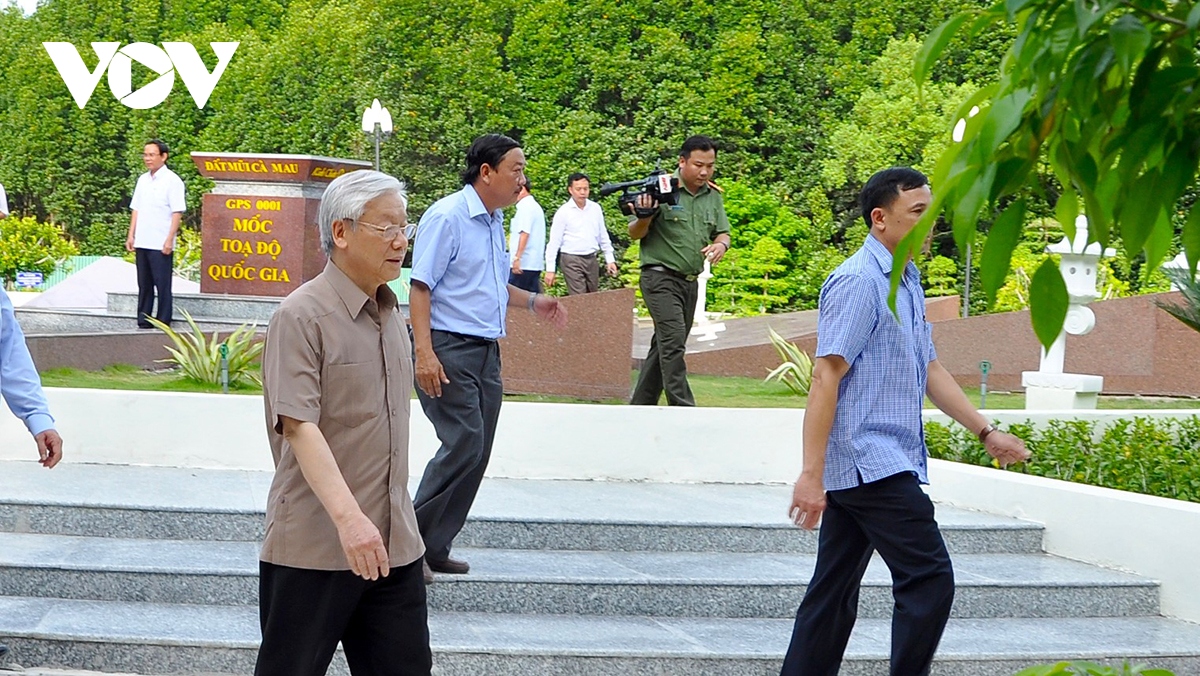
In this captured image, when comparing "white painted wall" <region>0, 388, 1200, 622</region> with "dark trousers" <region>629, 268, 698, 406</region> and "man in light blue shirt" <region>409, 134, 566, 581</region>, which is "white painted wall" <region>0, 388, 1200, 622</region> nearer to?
"dark trousers" <region>629, 268, 698, 406</region>

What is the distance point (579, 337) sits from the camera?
1027cm

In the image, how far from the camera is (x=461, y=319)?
18.6 feet

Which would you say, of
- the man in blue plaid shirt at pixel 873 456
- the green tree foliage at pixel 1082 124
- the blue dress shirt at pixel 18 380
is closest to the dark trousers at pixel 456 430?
the blue dress shirt at pixel 18 380

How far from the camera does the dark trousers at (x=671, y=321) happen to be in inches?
355

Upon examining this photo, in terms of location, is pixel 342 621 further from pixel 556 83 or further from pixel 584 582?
pixel 556 83

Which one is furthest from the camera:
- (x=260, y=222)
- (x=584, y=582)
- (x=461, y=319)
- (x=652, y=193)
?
(x=260, y=222)

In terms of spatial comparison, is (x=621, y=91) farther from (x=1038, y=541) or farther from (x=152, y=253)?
(x=1038, y=541)

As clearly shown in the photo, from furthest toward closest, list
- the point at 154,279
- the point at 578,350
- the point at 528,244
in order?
the point at 528,244 < the point at 154,279 < the point at 578,350

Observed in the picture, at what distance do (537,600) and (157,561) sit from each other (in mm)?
1676

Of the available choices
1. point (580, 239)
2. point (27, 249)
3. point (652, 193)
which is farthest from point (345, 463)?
point (27, 249)

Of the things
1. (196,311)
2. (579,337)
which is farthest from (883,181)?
(196,311)

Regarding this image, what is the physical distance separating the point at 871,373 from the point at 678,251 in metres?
4.68

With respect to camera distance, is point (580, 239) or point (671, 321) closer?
point (671, 321)

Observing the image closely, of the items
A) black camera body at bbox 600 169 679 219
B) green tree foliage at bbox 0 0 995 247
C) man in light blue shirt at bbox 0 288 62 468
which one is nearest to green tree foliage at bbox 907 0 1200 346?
man in light blue shirt at bbox 0 288 62 468
